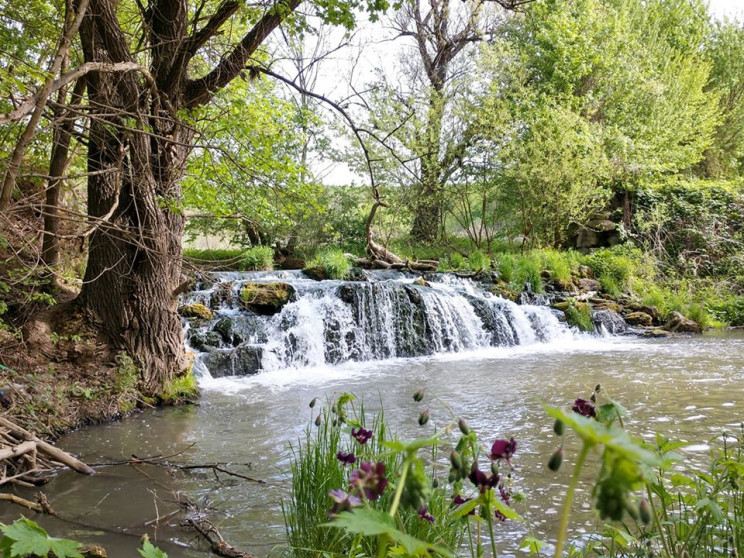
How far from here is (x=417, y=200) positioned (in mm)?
16266

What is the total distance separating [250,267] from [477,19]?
1182cm

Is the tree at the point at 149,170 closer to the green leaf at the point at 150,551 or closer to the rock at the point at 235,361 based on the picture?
the rock at the point at 235,361

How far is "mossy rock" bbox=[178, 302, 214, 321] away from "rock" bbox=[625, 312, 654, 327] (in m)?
8.93

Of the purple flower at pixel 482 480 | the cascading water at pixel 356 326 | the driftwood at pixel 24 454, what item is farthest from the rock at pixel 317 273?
the purple flower at pixel 482 480

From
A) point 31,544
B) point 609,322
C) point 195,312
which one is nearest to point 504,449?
point 31,544

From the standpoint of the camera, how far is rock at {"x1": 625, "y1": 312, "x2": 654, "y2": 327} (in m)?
12.4

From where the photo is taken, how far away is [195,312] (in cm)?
938

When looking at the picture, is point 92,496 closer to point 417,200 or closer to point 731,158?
point 417,200

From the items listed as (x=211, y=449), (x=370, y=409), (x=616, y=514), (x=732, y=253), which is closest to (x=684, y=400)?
(x=370, y=409)

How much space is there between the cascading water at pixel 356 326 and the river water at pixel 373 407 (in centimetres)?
43

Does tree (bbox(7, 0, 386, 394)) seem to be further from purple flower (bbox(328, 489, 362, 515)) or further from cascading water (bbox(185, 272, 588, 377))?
purple flower (bbox(328, 489, 362, 515))

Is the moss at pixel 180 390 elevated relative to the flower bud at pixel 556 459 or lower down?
lower down

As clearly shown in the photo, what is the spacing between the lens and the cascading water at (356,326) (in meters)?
8.86

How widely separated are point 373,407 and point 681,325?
878cm
